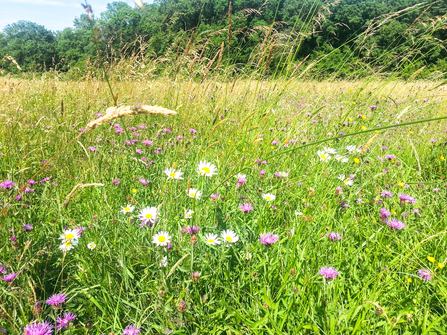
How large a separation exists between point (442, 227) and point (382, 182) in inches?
21.9

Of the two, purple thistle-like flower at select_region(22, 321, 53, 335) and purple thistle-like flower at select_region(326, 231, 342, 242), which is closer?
purple thistle-like flower at select_region(22, 321, 53, 335)

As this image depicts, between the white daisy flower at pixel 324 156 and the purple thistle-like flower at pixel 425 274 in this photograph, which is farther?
the white daisy flower at pixel 324 156

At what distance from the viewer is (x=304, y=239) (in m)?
1.19

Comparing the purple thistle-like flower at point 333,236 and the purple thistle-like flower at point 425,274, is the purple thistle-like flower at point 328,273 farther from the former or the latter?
the purple thistle-like flower at point 425,274

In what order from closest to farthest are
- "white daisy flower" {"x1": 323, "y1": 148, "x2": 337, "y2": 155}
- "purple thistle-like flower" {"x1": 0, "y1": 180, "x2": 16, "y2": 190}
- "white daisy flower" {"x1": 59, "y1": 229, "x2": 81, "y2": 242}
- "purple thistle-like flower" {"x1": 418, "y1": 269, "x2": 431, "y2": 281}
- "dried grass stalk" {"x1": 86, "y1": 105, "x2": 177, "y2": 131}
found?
1. "dried grass stalk" {"x1": 86, "y1": 105, "x2": 177, "y2": 131}
2. "purple thistle-like flower" {"x1": 418, "y1": 269, "x2": 431, "y2": 281}
3. "white daisy flower" {"x1": 59, "y1": 229, "x2": 81, "y2": 242}
4. "purple thistle-like flower" {"x1": 0, "y1": 180, "x2": 16, "y2": 190}
5. "white daisy flower" {"x1": 323, "y1": 148, "x2": 337, "y2": 155}

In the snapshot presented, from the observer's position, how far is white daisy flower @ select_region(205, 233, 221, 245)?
1043mm

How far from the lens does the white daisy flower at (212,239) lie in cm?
104

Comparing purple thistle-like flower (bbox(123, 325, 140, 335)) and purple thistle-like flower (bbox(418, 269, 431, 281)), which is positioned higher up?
purple thistle-like flower (bbox(418, 269, 431, 281))

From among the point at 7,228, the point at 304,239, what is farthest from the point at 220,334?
the point at 7,228

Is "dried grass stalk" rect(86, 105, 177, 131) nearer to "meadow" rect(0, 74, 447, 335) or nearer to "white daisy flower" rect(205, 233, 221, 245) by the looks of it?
"meadow" rect(0, 74, 447, 335)

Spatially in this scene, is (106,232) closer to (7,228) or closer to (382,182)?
(7,228)

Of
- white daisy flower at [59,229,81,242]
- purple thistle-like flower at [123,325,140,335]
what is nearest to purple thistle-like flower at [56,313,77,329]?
purple thistle-like flower at [123,325,140,335]

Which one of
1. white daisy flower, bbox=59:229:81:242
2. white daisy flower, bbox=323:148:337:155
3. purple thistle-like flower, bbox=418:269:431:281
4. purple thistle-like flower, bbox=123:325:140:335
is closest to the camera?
purple thistle-like flower, bbox=123:325:140:335

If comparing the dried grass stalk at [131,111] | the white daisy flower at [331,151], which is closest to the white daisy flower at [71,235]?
the dried grass stalk at [131,111]
